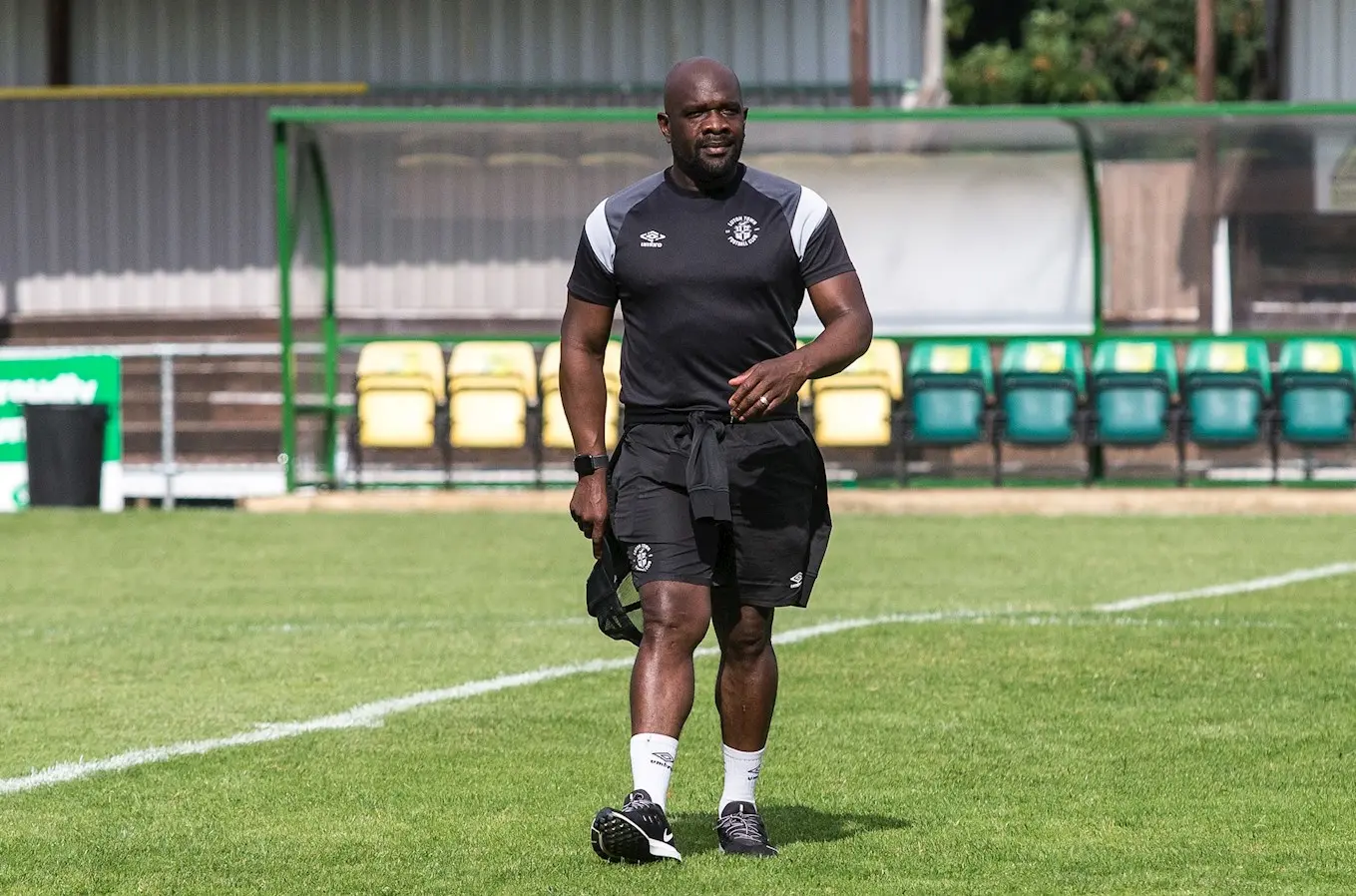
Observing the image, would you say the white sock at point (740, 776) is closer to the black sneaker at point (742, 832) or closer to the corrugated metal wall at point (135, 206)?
the black sneaker at point (742, 832)

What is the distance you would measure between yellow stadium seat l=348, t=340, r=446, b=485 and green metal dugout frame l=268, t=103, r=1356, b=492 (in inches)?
15.9

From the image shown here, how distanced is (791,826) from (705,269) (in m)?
1.50

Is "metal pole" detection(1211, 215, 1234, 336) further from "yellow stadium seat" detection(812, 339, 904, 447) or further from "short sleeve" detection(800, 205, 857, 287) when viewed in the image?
"short sleeve" detection(800, 205, 857, 287)

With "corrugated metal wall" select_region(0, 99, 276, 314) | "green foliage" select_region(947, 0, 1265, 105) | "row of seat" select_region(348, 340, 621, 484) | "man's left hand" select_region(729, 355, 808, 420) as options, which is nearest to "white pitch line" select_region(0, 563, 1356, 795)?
"man's left hand" select_region(729, 355, 808, 420)

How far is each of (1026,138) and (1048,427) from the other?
2358mm

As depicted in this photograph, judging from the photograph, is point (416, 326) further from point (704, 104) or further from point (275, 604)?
point (704, 104)

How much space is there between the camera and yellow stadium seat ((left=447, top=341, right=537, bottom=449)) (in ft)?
62.8

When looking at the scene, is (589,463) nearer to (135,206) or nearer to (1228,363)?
(1228,363)

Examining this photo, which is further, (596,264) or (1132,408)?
(1132,408)

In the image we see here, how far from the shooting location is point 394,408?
63.0 ft

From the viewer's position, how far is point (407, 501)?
18625mm

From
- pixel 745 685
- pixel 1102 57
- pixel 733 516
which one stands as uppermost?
pixel 1102 57

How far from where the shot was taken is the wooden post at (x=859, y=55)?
78.9 feet

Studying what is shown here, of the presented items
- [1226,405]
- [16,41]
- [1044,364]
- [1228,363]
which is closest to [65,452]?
[1044,364]
